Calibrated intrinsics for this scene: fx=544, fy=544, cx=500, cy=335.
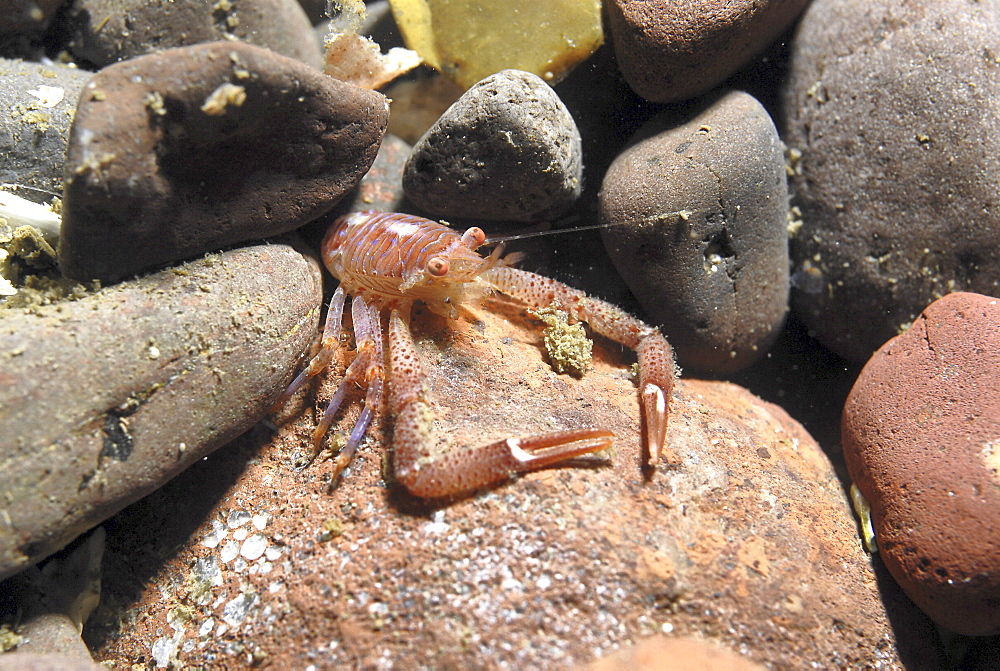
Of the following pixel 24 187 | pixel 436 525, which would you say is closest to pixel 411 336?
pixel 436 525

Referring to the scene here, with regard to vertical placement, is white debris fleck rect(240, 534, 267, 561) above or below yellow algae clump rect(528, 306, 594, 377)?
below

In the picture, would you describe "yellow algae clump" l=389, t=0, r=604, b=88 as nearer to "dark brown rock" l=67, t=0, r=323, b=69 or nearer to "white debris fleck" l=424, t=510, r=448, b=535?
"dark brown rock" l=67, t=0, r=323, b=69

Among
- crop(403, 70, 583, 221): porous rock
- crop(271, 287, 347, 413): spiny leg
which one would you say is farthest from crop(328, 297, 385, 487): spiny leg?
crop(403, 70, 583, 221): porous rock

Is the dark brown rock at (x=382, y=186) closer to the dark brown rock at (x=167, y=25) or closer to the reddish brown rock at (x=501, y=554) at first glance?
the dark brown rock at (x=167, y=25)

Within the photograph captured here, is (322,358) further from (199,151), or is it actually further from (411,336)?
(199,151)

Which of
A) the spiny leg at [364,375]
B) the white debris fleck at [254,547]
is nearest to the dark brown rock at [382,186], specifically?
the spiny leg at [364,375]

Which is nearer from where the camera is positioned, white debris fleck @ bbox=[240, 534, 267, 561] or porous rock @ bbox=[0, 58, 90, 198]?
white debris fleck @ bbox=[240, 534, 267, 561]

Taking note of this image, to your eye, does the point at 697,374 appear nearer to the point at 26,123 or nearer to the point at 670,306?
the point at 670,306
